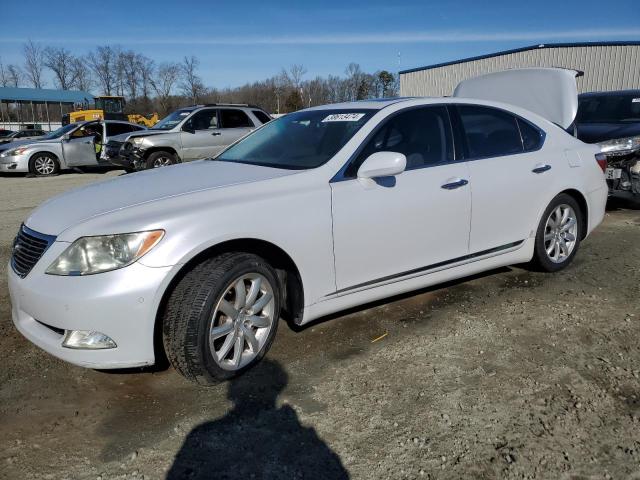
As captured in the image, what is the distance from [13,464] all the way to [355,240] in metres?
2.11

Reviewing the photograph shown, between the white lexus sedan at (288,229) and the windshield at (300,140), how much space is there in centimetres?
2

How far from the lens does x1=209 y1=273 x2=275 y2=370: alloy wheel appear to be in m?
2.90

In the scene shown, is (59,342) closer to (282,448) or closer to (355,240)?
(282,448)

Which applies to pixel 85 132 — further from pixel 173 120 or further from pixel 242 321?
pixel 242 321

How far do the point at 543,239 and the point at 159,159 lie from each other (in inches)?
363

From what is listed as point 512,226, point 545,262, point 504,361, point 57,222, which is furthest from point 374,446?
point 545,262

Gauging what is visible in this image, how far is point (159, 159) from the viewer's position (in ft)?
38.1

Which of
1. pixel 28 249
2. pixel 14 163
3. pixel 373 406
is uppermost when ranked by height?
pixel 28 249

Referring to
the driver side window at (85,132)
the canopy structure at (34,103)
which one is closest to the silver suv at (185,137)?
the driver side window at (85,132)

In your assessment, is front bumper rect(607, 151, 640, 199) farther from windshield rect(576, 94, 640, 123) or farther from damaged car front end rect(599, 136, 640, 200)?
windshield rect(576, 94, 640, 123)

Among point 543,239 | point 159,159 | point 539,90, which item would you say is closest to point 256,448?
point 543,239

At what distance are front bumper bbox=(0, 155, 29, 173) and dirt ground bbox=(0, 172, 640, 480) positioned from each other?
1196 cm

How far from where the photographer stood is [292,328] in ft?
12.2

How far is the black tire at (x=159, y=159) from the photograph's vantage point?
11453mm
